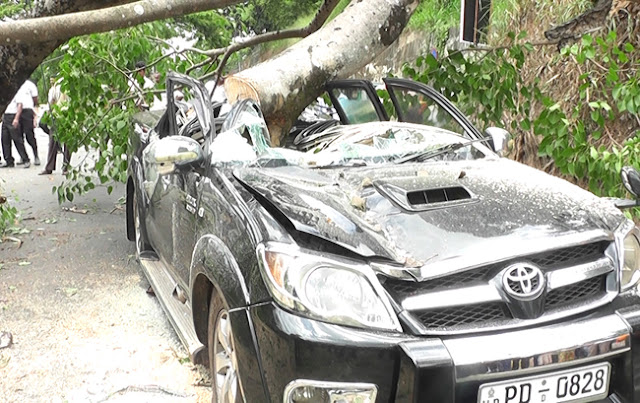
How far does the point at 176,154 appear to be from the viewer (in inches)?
115

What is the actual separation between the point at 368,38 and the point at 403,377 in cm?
340

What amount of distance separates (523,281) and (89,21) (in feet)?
8.38

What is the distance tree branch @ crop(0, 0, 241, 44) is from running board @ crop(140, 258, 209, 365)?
1.52 metres

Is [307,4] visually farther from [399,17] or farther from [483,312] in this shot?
[483,312]

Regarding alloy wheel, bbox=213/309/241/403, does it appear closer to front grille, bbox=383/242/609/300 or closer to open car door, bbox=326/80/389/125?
front grille, bbox=383/242/609/300

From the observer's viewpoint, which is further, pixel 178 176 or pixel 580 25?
pixel 580 25

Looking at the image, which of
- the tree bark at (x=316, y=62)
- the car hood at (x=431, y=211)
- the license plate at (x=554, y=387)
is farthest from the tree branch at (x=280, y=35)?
the license plate at (x=554, y=387)

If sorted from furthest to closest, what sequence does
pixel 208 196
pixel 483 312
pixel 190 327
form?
pixel 190 327
pixel 208 196
pixel 483 312

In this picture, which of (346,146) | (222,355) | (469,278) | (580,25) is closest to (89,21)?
(346,146)

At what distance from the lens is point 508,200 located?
258cm

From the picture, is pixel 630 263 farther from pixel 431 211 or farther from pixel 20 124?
pixel 20 124

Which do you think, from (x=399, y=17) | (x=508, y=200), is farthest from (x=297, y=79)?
(x=508, y=200)

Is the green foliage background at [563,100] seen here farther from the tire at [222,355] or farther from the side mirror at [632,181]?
the tire at [222,355]

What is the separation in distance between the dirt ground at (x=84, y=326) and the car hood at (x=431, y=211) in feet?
4.42
